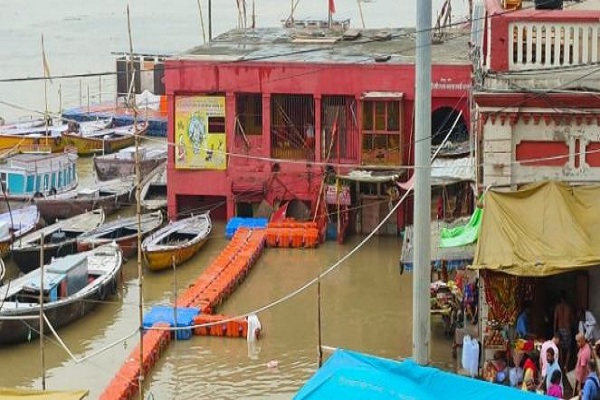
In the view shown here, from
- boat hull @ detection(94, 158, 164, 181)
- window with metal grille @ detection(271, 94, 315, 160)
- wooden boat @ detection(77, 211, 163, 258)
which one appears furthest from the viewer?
boat hull @ detection(94, 158, 164, 181)

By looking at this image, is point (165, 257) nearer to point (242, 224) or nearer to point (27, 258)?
point (27, 258)

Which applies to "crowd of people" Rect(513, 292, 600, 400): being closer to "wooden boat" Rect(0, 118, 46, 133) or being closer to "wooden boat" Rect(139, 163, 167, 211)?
"wooden boat" Rect(139, 163, 167, 211)


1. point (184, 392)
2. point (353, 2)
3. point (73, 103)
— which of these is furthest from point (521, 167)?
point (353, 2)

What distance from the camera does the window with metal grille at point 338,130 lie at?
31.2 metres

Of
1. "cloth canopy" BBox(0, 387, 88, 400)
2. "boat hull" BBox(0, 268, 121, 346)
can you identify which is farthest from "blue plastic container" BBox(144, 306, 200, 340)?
"cloth canopy" BBox(0, 387, 88, 400)

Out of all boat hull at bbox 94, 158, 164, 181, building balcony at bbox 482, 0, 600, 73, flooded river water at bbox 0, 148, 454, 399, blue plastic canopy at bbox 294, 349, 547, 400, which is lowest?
flooded river water at bbox 0, 148, 454, 399

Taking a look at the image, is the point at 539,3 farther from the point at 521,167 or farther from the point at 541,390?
the point at 541,390

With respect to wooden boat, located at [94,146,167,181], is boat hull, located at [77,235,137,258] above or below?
below

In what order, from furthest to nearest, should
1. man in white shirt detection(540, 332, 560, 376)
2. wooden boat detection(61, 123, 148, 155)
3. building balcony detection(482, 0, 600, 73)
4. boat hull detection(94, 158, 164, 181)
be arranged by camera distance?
wooden boat detection(61, 123, 148, 155), boat hull detection(94, 158, 164, 181), building balcony detection(482, 0, 600, 73), man in white shirt detection(540, 332, 560, 376)

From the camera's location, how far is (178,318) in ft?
74.9

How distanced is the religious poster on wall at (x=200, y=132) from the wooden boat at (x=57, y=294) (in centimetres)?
578

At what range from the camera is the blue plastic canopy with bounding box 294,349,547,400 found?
12.6 meters

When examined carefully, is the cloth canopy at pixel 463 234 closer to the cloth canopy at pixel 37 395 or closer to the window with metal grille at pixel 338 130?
the cloth canopy at pixel 37 395

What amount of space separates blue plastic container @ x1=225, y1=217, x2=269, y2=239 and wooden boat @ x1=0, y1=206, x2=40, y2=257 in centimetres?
505
